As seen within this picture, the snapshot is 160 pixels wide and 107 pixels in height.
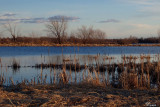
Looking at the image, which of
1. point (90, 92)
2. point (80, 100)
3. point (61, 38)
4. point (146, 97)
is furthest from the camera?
point (61, 38)

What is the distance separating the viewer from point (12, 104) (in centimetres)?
456

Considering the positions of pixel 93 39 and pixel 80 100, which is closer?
pixel 80 100

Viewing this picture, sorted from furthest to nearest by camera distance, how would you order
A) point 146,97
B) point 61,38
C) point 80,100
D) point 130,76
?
A: point 61,38 < point 130,76 < point 146,97 < point 80,100

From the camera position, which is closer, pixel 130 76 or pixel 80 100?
pixel 80 100

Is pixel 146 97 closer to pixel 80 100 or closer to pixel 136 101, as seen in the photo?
pixel 136 101

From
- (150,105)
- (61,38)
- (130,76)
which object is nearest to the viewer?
(150,105)

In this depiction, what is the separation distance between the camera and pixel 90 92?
5.70 metres

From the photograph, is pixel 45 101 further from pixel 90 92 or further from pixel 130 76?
pixel 130 76

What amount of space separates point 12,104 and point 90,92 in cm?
199

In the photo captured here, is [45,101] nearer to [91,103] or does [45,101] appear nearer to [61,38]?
[91,103]

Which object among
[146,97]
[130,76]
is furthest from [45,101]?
[130,76]

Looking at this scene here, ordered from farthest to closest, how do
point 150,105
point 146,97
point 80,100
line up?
point 146,97
point 80,100
point 150,105

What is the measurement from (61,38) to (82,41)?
5.39 m

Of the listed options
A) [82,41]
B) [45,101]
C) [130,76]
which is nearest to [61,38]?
[82,41]
